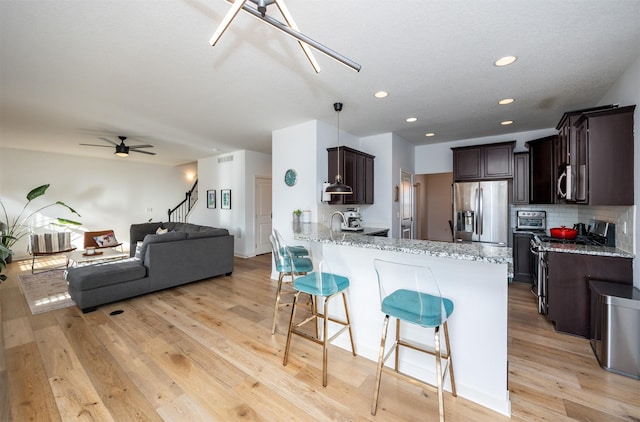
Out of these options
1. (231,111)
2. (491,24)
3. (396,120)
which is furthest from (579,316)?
(231,111)

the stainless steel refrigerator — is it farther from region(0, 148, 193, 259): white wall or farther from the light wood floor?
region(0, 148, 193, 259): white wall

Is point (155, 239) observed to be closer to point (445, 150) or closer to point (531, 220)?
point (445, 150)

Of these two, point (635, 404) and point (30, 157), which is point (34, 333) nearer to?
point (635, 404)

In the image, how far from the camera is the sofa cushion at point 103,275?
340 cm

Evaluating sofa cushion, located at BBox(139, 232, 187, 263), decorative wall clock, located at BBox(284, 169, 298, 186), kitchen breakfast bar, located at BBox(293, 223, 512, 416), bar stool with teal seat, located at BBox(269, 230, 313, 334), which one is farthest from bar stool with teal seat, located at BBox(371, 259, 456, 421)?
sofa cushion, located at BBox(139, 232, 187, 263)

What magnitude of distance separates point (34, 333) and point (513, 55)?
5.66m

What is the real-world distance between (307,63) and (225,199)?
17.6 ft

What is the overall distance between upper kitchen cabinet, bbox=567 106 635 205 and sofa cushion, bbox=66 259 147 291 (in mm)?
5691

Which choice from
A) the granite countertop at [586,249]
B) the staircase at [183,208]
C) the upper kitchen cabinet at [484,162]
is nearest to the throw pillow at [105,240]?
the staircase at [183,208]

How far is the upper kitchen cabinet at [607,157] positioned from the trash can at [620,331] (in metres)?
0.92

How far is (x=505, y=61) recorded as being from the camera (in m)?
2.56

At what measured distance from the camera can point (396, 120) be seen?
14.3 feet

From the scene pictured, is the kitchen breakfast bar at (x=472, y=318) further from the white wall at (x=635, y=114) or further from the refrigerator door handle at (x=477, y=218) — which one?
the refrigerator door handle at (x=477, y=218)

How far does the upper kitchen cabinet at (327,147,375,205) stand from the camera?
4.54 metres
